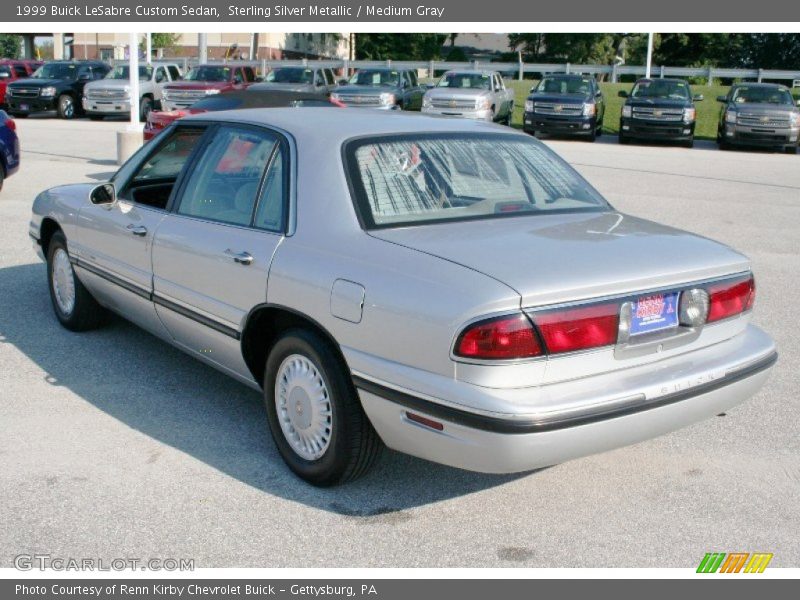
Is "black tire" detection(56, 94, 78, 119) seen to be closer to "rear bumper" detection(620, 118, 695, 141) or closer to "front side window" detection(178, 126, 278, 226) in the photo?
"rear bumper" detection(620, 118, 695, 141)

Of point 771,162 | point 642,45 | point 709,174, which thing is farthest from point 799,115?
point 642,45

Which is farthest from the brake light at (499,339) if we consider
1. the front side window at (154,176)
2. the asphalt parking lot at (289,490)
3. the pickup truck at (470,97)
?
the pickup truck at (470,97)

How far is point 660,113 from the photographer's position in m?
23.4

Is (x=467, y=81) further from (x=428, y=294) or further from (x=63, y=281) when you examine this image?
(x=428, y=294)

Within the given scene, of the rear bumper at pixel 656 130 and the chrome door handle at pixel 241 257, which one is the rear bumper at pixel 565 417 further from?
the rear bumper at pixel 656 130

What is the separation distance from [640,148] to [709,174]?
614cm

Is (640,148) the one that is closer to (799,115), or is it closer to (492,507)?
(799,115)

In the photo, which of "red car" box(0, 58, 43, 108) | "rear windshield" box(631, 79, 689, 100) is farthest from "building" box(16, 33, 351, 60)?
"rear windshield" box(631, 79, 689, 100)

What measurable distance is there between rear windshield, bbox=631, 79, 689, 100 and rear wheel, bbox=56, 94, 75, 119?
1741 centimetres

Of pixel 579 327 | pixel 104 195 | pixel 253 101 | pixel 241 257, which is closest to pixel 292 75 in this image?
pixel 253 101

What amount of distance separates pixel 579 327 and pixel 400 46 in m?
68.0

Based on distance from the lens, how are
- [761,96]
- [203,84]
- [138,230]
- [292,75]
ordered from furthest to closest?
[292,75] < [203,84] < [761,96] < [138,230]

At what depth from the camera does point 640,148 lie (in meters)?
23.4

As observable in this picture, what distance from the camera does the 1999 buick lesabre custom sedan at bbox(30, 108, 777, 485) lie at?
11.1 ft
